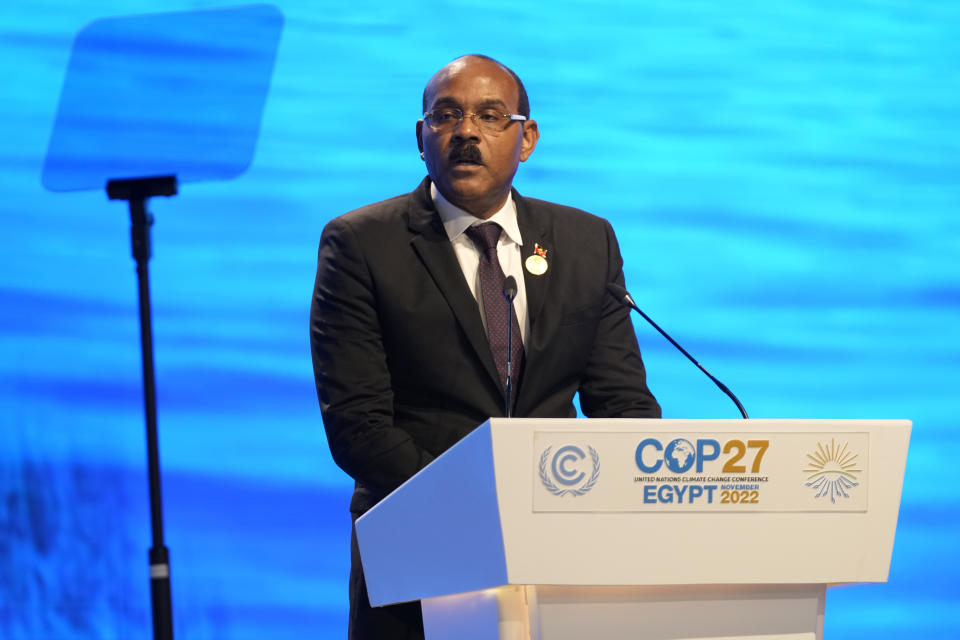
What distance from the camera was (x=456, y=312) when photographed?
2191 mm

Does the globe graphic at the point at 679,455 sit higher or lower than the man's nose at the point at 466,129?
lower

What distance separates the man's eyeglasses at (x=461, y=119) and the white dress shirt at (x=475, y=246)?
0.14 metres

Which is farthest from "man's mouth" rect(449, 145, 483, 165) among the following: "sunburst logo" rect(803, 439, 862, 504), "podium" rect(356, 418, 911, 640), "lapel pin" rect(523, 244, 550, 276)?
"sunburst logo" rect(803, 439, 862, 504)

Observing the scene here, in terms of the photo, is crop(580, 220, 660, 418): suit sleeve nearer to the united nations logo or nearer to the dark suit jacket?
the dark suit jacket

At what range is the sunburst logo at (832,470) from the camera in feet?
4.85

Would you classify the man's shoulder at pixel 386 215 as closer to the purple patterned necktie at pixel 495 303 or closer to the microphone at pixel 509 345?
the purple patterned necktie at pixel 495 303

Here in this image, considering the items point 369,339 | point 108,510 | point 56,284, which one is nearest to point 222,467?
point 108,510

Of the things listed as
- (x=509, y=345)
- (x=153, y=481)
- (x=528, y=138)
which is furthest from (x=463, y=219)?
(x=153, y=481)

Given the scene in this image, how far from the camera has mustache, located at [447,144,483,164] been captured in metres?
2.34

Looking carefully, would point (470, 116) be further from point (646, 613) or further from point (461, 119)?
point (646, 613)

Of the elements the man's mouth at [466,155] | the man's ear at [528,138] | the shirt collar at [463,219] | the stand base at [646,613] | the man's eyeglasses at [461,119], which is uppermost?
the man's ear at [528,138]

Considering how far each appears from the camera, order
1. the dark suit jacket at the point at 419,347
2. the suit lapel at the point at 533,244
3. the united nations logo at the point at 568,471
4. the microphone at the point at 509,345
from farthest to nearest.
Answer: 1. the suit lapel at the point at 533,244
2. the dark suit jacket at the point at 419,347
3. the microphone at the point at 509,345
4. the united nations logo at the point at 568,471

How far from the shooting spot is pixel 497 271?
2293 mm

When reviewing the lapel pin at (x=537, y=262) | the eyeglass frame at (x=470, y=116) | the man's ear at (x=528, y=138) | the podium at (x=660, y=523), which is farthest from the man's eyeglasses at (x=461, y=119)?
the podium at (x=660, y=523)
